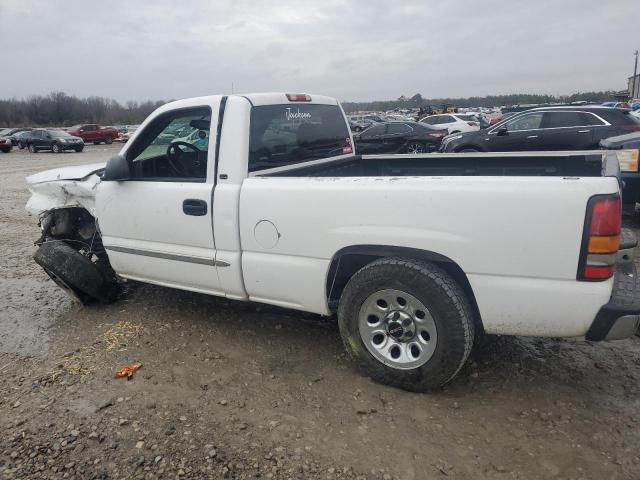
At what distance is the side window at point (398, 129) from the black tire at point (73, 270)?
568 inches

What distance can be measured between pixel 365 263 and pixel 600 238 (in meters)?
1.38

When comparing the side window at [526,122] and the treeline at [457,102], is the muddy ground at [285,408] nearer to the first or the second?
the side window at [526,122]

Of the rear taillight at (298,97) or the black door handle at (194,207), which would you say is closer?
the black door handle at (194,207)

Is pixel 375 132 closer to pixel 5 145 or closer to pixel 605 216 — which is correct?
pixel 605 216

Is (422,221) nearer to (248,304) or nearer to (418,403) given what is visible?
(418,403)

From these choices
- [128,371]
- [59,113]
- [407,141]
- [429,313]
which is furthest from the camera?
[59,113]

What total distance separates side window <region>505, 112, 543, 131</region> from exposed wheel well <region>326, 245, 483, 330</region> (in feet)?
32.2

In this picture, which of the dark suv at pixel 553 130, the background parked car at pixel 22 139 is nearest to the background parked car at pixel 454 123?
the dark suv at pixel 553 130

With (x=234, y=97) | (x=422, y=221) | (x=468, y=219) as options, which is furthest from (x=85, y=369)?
(x=468, y=219)

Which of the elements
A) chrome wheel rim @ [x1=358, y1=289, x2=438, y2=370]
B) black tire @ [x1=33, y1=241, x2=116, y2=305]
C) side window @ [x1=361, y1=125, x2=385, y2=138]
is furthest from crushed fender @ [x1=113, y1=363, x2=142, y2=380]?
side window @ [x1=361, y1=125, x2=385, y2=138]

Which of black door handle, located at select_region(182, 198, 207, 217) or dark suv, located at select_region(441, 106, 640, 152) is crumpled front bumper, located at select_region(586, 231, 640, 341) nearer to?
black door handle, located at select_region(182, 198, 207, 217)

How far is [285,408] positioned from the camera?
118 inches

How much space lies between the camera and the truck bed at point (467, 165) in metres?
3.83

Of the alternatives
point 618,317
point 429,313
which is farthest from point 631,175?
point 429,313
